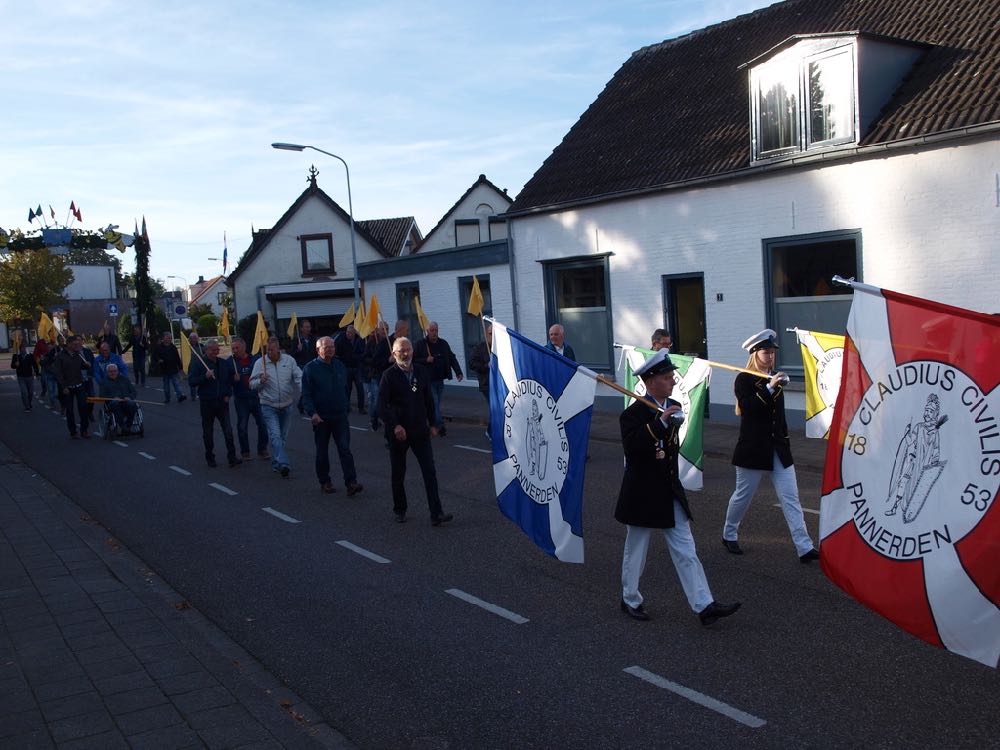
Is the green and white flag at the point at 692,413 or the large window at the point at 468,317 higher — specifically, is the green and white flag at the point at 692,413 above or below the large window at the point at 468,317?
below

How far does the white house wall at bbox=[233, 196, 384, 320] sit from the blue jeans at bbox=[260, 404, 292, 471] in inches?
1307

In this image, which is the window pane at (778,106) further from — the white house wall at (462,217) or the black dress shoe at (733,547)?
the white house wall at (462,217)

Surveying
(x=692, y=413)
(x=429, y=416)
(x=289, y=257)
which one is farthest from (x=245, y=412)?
(x=289, y=257)

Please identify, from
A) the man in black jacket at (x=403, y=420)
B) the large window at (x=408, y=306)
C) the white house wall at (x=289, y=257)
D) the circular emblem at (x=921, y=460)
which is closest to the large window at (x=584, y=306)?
the large window at (x=408, y=306)

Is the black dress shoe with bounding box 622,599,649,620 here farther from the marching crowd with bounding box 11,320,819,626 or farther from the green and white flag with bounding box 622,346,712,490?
the green and white flag with bounding box 622,346,712,490

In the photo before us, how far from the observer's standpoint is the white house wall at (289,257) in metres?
46.7

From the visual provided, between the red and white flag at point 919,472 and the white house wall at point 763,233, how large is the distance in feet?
27.2

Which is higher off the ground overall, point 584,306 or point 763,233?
point 763,233

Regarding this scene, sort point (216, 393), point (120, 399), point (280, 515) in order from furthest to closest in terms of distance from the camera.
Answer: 1. point (120, 399)
2. point (216, 393)
3. point (280, 515)

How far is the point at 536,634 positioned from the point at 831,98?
11.0 meters

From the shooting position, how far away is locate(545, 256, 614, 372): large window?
1870 cm

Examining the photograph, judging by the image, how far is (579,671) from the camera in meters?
5.57

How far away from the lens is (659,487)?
621 centimetres

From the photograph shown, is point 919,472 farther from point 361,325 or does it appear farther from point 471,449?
point 361,325
